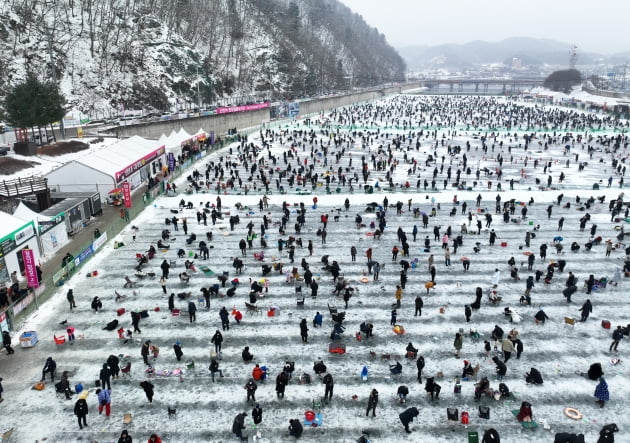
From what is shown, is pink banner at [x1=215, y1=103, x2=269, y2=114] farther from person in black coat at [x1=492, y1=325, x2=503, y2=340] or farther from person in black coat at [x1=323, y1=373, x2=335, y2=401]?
person in black coat at [x1=323, y1=373, x2=335, y2=401]

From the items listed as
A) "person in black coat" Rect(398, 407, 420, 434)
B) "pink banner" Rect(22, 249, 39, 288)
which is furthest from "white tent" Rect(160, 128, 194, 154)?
"person in black coat" Rect(398, 407, 420, 434)

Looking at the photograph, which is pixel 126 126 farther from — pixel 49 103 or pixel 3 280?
pixel 3 280

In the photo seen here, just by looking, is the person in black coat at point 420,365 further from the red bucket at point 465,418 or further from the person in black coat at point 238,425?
the person in black coat at point 238,425

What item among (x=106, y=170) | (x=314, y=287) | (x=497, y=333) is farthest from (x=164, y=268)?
Answer: (x=106, y=170)

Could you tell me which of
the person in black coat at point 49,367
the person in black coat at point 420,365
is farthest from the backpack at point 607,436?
the person in black coat at point 49,367

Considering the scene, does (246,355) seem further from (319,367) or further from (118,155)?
(118,155)

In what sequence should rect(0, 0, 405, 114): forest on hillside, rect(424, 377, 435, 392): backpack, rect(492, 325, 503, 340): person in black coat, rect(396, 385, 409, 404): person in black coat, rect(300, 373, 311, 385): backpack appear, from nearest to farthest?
rect(396, 385, 409, 404): person in black coat, rect(424, 377, 435, 392): backpack, rect(300, 373, 311, 385): backpack, rect(492, 325, 503, 340): person in black coat, rect(0, 0, 405, 114): forest on hillside
